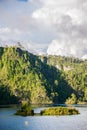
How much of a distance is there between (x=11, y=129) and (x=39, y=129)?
10.6 m

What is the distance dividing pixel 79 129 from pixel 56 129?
8225 mm

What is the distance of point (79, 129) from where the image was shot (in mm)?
123000

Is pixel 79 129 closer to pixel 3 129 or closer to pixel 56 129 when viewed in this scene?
pixel 56 129

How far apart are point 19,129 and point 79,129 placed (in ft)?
69.0

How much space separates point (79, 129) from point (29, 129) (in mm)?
18066

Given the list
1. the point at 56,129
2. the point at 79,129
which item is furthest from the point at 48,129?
the point at 79,129

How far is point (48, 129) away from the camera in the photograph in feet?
415

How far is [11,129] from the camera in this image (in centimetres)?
12294

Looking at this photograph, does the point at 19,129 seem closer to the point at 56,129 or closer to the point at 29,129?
the point at 29,129

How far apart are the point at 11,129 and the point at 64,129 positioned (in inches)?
726

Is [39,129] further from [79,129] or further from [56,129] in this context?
[79,129]

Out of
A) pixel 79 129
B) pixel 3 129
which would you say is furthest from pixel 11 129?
pixel 79 129

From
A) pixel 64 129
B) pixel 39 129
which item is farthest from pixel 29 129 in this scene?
pixel 64 129

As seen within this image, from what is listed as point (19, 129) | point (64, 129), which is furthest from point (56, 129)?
point (19, 129)
